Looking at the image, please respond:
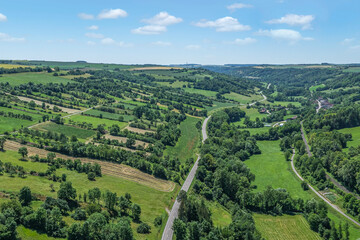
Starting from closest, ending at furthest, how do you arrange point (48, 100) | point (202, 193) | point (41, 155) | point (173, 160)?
1. point (202, 193)
2. point (41, 155)
3. point (173, 160)
4. point (48, 100)

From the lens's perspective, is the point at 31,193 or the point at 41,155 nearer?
the point at 31,193

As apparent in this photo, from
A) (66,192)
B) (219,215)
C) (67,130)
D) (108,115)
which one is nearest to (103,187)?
(66,192)

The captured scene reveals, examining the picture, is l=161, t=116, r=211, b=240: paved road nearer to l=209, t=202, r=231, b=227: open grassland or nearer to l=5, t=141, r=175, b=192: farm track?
l=5, t=141, r=175, b=192: farm track

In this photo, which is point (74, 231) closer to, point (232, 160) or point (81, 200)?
point (81, 200)

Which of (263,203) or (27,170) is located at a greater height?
(27,170)

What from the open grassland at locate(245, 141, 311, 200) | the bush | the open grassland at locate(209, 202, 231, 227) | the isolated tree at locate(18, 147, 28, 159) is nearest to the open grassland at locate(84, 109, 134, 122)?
the isolated tree at locate(18, 147, 28, 159)

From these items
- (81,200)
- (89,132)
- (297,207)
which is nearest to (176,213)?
(81,200)

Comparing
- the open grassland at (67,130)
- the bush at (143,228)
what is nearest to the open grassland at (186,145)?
the open grassland at (67,130)
